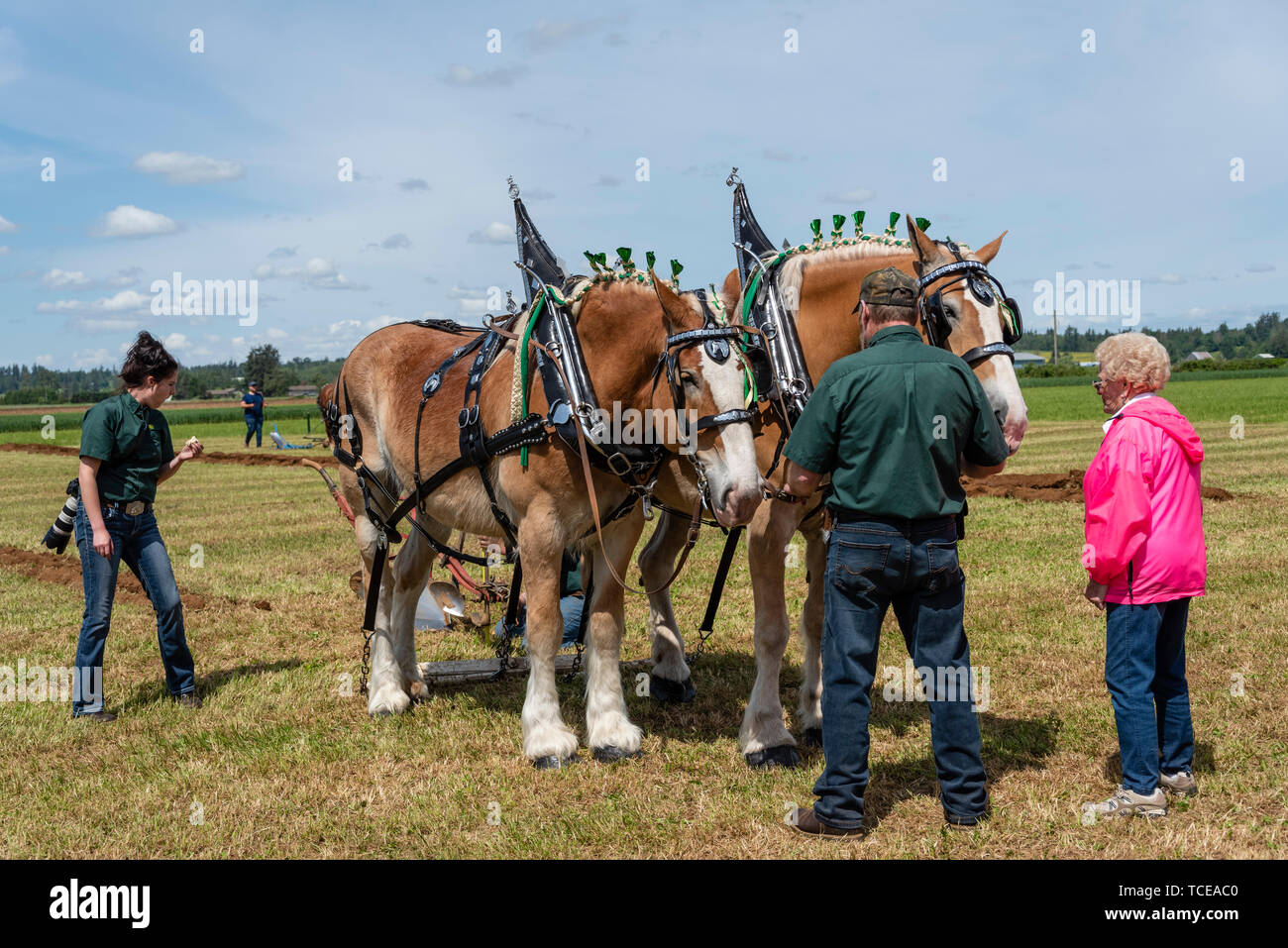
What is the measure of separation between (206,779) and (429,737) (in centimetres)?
121

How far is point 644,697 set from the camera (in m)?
6.36

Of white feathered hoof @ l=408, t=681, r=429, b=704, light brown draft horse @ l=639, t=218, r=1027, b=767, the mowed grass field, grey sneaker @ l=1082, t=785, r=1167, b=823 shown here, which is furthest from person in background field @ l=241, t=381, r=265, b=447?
grey sneaker @ l=1082, t=785, r=1167, b=823

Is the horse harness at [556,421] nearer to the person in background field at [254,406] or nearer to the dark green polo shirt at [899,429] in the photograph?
the dark green polo shirt at [899,429]

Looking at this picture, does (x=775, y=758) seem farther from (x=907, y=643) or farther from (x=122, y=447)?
(x=122, y=447)

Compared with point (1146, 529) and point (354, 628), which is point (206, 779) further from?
point (1146, 529)

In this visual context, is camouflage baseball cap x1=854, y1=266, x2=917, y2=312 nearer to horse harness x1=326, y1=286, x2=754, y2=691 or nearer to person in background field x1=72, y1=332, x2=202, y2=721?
horse harness x1=326, y1=286, x2=754, y2=691

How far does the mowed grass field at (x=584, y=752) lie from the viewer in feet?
13.7

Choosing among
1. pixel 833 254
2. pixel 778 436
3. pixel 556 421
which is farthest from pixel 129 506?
pixel 833 254

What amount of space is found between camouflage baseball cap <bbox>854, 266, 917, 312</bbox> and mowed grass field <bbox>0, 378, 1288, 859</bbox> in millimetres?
2280

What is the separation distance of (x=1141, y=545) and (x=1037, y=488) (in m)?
10.9

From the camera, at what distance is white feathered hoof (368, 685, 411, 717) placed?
239 inches

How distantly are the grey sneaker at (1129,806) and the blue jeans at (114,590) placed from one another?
5346mm

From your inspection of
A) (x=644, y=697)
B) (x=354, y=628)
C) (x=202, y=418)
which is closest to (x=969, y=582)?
(x=644, y=697)
